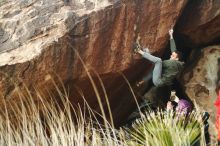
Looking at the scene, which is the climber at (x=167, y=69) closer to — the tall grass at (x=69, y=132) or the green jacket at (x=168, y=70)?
the green jacket at (x=168, y=70)

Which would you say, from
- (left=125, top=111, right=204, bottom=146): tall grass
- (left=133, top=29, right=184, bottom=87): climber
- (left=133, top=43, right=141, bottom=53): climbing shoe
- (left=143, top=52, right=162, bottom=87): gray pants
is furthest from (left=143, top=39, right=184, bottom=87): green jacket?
(left=125, top=111, right=204, bottom=146): tall grass

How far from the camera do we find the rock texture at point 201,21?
9.37m

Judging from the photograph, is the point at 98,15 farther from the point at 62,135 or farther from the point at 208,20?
the point at 62,135

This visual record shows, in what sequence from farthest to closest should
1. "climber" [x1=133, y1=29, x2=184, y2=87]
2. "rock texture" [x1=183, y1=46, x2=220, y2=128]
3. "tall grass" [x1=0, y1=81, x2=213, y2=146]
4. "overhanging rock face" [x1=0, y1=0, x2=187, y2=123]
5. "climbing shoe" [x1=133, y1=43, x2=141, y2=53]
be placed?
1. "rock texture" [x1=183, y1=46, x2=220, y2=128]
2. "climber" [x1=133, y1=29, x2=184, y2=87]
3. "climbing shoe" [x1=133, y1=43, x2=141, y2=53]
4. "overhanging rock face" [x1=0, y1=0, x2=187, y2=123]
5. "tall grass" [x1=0, y1=81, x2=213, y2=146]

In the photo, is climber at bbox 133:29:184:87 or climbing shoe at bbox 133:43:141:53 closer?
climbing shoe at bbox 133:43:141:53

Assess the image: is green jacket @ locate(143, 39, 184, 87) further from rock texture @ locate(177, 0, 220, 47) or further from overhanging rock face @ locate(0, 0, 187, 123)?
rock texture @ locate(177, 0, 220, 47)

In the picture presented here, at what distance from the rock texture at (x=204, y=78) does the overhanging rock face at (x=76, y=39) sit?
51.0 inches

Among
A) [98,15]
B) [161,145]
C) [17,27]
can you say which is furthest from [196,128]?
[17,27]

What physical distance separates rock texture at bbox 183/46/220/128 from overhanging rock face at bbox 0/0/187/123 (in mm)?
1294

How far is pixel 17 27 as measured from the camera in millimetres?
7781

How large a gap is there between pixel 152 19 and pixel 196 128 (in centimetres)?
222

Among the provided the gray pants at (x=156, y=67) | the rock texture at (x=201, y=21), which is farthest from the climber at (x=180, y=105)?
the rock texture at (x=201, y=21)

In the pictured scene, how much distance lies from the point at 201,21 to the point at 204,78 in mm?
1122

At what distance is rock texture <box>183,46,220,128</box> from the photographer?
9602 millimetres
